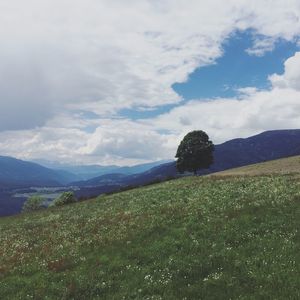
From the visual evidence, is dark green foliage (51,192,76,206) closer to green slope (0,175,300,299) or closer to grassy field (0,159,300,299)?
grassy field (0,159,300,299)

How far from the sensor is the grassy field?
1872 centimetres

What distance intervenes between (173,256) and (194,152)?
3491 inches

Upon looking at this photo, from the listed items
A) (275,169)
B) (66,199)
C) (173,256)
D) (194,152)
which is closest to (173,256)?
(173,256)

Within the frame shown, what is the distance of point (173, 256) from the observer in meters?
23.1

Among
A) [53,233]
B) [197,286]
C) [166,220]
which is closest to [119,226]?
[166,220]

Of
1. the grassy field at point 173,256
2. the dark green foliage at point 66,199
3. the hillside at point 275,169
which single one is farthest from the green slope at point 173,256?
the dark green foliage at point 66,199

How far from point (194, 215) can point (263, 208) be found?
4961 mm

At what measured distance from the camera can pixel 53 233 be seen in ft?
124

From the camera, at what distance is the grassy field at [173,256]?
1872 centimetres

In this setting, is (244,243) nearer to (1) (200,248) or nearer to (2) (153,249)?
(1) (200,248)

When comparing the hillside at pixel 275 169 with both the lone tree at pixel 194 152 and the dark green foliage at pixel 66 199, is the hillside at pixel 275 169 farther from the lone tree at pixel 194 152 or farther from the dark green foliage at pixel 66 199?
the dark green foliage at pixel 66 199

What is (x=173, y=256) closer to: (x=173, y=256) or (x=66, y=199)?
(x=173, y=256)

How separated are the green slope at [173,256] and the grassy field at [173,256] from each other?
0.16 ft

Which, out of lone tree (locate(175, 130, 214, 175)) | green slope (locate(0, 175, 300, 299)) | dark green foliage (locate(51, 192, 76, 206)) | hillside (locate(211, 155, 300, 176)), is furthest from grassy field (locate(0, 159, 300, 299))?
lone tree (locate(175, 130, 214, 175))
